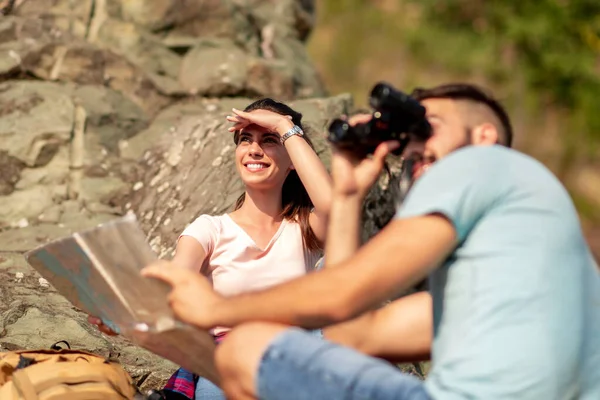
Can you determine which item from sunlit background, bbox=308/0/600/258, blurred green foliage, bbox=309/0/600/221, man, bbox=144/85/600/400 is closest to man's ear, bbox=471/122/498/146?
man, bbox=144/85/600/400

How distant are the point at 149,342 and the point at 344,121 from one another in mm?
777

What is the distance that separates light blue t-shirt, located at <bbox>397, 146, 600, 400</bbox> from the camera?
7.28 ft

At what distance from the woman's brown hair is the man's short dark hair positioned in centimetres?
117

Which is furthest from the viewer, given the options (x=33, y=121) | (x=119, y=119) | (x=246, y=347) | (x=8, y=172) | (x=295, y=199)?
(x=119, y=119)

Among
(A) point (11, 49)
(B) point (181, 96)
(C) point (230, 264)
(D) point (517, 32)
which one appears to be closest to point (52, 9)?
(A) point (11, 49)

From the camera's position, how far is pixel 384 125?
8.36 ft

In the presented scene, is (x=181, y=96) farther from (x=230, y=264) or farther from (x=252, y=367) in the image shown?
(x=252, y=367)

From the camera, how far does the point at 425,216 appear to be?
2227mm

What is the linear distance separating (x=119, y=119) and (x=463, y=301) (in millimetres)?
3991

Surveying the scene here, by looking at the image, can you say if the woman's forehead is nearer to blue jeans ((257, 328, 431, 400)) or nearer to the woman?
the woman

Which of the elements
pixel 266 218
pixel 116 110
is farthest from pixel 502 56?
pixel 266 218

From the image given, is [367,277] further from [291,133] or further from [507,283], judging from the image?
[291,133]

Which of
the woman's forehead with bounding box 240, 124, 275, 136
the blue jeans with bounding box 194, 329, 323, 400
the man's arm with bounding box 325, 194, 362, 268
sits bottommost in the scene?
the blue jeans with bounding box 194, 329, 323, 400

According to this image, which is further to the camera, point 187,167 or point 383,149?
point 187,167
